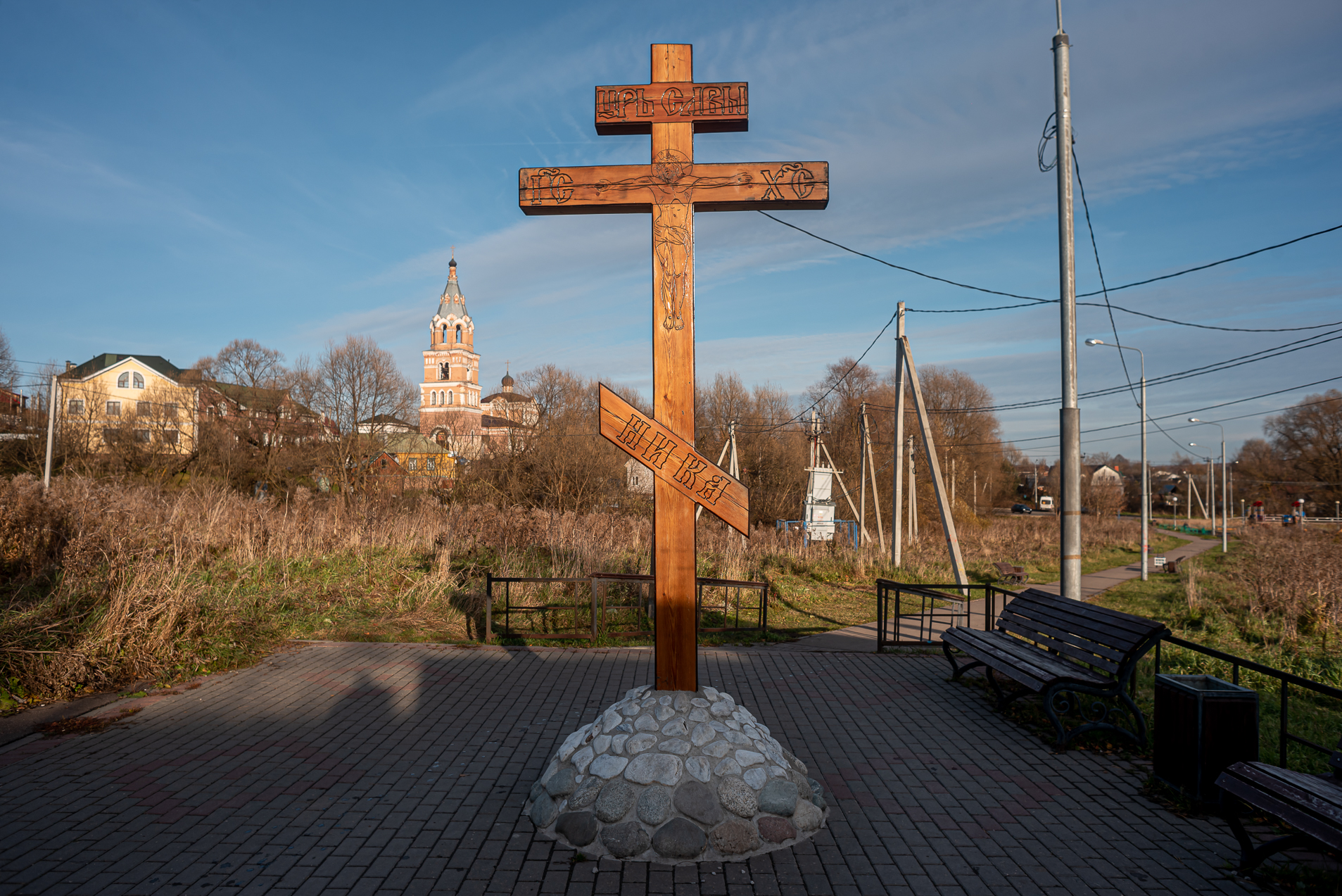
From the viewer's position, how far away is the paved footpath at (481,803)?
3.34m

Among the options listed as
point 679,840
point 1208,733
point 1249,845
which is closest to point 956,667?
point 1208,733

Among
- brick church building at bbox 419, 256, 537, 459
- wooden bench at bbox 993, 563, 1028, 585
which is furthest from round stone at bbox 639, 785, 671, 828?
brick church building at bbox 419, 256, 537, 459

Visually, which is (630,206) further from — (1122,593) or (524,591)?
(1122,593)

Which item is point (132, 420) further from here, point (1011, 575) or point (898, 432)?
point (1011, 575)

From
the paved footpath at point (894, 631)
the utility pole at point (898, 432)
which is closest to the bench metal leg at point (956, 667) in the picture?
the paved footpath at point (894, 631)

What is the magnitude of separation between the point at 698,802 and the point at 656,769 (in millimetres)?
272

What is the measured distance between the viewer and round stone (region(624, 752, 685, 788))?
12.1 ft

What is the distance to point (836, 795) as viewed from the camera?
14.1ft

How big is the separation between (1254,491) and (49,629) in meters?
75.0

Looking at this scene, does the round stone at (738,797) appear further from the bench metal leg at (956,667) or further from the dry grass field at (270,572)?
the dry grass field at (270,572)

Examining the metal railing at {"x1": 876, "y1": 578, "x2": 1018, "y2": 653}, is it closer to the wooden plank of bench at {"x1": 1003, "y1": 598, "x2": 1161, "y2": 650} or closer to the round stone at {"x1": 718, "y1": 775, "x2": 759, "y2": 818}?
the wooden plank of bench at {"x1": 1003, "y1": 598, "x2": 1161, "y2": 650}

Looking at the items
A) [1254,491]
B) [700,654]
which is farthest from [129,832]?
[1254,491]

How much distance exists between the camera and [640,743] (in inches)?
152

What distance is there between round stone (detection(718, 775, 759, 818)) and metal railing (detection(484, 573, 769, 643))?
441 centimetres
